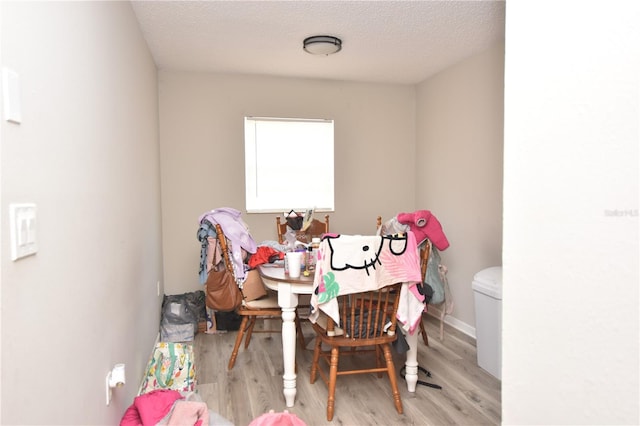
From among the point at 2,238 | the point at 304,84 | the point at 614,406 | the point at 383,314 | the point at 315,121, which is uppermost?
the point at 304,84

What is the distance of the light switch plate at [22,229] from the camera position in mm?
991

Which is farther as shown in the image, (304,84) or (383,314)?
(304,84)

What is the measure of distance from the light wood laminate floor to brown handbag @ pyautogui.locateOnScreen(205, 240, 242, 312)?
1.66 feet

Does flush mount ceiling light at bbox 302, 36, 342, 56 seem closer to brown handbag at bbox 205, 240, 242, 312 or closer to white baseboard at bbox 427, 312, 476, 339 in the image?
brown handbag at bbox 205, 240, 242, 312

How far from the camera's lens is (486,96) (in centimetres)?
377

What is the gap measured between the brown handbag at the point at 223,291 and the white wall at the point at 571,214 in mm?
2401

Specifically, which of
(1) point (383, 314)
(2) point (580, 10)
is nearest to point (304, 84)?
(1) point (383, 314)

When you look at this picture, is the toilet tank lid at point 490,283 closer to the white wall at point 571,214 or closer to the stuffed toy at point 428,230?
the stuffed toy at point 428,230

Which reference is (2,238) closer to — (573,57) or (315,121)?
(573,57)

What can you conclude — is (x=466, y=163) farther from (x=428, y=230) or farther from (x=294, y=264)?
(x=294, y=264)

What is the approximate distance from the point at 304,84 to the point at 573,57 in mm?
4181

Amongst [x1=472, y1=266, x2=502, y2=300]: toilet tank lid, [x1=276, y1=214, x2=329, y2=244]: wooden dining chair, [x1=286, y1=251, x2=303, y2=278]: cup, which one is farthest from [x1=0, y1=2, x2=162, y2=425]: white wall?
[x1=472, y1=266, x2=502, y2=300]: toilet tank lid

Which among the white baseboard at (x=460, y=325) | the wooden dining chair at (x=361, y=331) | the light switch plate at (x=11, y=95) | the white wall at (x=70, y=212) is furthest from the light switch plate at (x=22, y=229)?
the white baseboard at (x=460, y=325)

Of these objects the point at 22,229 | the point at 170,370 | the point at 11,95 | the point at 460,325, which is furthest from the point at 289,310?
the point at 460,325
